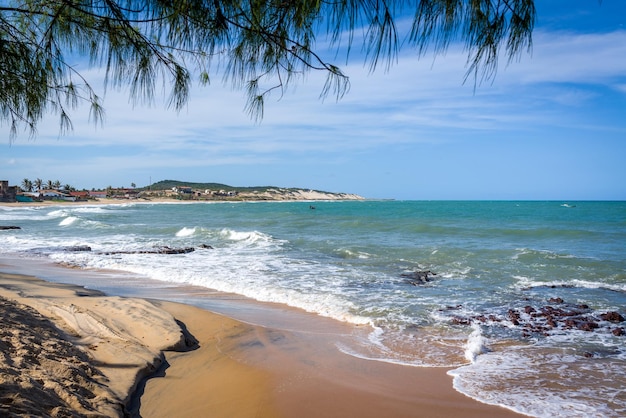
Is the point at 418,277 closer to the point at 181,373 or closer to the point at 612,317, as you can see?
the point at 612,317

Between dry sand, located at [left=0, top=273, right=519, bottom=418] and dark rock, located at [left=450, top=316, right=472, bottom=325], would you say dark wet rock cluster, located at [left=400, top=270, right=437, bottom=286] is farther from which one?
dry sand, located at [left=0, top=273, right=519, bottom=418]

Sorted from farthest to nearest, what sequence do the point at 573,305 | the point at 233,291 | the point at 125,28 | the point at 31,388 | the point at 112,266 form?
the point at 112,266 → the point at 233,291 → the point at 573,305 → the point at 125,28 → the point at 31,388

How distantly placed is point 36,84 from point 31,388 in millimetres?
2317

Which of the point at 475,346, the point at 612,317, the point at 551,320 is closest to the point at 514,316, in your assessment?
the point at 551,320

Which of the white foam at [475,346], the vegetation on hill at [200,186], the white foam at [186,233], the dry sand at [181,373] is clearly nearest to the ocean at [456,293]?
the white foam at [475,346]

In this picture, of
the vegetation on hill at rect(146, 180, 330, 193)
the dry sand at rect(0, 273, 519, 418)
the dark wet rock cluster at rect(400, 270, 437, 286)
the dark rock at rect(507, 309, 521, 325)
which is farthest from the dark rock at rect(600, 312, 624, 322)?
the vegetation on hill at rect(146, 180, 330, 193)

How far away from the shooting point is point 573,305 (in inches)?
338

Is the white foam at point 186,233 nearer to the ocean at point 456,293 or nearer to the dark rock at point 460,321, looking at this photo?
the ocean at point 456,293

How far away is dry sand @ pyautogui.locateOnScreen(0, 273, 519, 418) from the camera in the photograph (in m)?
3.28

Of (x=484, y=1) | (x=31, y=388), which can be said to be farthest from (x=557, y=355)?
(x=31, y=388)

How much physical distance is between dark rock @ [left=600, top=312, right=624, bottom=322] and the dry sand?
4.35 m

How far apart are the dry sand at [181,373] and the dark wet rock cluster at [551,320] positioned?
274 centimetres

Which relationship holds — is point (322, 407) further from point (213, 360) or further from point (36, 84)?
point (36, 84)

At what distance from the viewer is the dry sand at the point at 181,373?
10.7 ft
